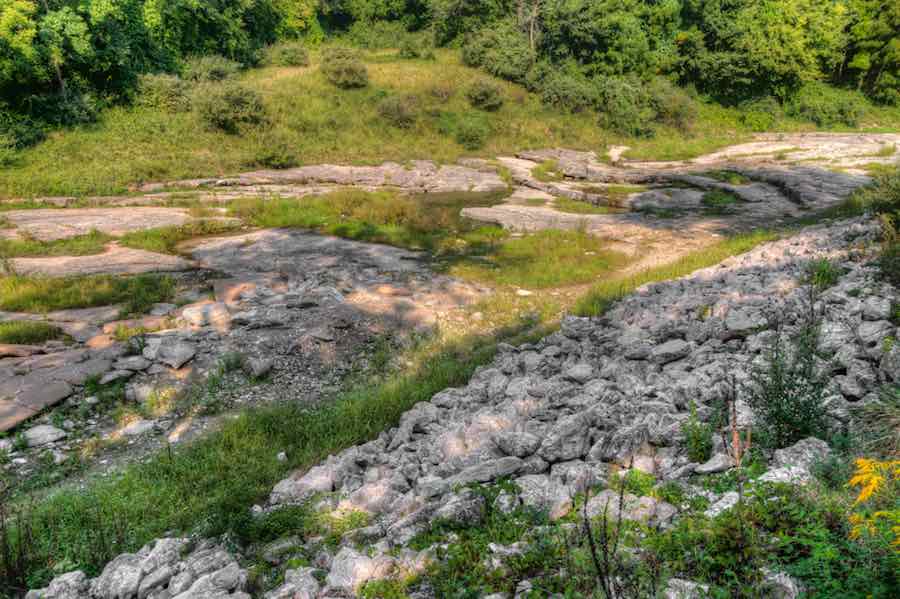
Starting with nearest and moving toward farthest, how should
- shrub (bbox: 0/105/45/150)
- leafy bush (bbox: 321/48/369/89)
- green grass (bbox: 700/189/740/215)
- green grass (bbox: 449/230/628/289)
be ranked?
green grass (bbox: 449/230/628/289)
green grass (bbox: 700/189/740/215)
shrub (bbox: 0/105/45/150)
leafy bush (bbox: 321/48/369/89)

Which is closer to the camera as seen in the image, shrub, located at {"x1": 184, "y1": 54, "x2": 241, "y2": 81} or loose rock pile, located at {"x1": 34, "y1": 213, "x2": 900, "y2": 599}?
loose rock pile, located at {"x1": 34, "y1": 213, "x2": 900, "y2": 599}

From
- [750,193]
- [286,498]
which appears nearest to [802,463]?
[286,498]

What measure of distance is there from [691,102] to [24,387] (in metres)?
40.4

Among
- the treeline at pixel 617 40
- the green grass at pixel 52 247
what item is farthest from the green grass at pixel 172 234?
the treeline at pixel 617 40

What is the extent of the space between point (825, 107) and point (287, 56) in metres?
39.4

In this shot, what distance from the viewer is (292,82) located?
1273 inches

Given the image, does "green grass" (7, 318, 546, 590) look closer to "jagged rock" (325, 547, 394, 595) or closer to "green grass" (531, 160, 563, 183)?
"jagged rock" (325, 547, 394, 595)

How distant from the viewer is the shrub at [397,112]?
98.6 ft

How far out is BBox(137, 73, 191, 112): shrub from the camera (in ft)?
90.0

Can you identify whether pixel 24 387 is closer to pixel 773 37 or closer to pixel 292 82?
pixel 292 82

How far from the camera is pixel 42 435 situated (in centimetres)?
661

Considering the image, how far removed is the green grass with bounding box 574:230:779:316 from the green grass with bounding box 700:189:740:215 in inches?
167

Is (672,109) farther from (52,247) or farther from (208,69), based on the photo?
(52,247)

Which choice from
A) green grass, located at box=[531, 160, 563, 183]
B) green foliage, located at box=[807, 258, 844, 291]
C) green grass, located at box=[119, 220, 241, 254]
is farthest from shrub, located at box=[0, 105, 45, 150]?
green foliage, located at box=[807, 258, 844, 291]
